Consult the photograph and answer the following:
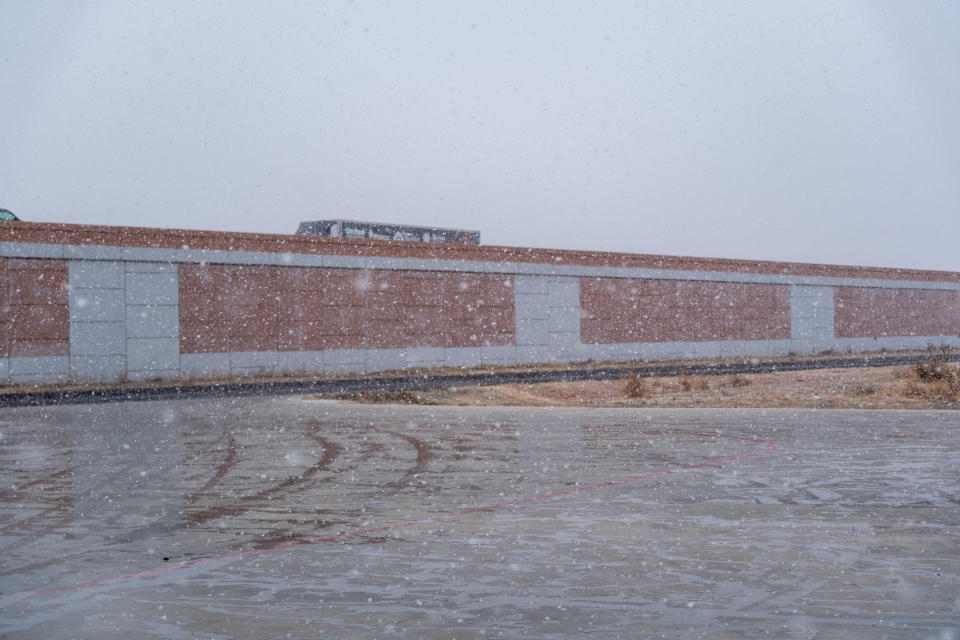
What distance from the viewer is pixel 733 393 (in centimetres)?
2766

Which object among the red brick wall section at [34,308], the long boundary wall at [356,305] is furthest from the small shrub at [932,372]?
the red brick wall section at [34,308]

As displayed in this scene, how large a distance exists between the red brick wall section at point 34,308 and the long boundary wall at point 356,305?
4 centimetres

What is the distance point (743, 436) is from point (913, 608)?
415 inches

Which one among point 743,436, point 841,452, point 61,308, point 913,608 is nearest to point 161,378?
point 61,308

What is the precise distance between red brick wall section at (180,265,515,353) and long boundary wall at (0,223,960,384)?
0.19 ft

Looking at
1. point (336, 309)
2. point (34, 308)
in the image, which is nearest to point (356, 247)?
point (336, 309)

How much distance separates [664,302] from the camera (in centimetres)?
5100

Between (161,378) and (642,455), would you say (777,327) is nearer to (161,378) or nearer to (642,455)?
(161,378)

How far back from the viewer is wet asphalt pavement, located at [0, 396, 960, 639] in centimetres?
583

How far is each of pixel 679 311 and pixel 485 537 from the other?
146 ft

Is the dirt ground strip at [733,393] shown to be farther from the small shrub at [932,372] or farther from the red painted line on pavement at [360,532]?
the red painted line on pavement at [360,532]

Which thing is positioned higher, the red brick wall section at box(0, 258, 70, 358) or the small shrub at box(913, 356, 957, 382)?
the red brick wall section at box(0, 258, 70, 358)

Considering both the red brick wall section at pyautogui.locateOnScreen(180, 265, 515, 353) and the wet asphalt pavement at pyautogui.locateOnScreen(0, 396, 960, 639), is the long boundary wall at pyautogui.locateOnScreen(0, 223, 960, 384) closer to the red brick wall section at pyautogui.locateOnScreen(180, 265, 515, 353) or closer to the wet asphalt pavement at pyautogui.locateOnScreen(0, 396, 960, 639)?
the red brick wall section at pyautogui.locateOnScreen(180, 265, 515, 353)

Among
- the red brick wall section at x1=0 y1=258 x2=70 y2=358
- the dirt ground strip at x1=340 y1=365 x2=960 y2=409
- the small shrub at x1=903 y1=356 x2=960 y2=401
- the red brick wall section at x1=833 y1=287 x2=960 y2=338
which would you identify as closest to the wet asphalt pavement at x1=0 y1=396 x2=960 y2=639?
the dirt ground strip at x1=340 y1=365 x2=960 y2=409
